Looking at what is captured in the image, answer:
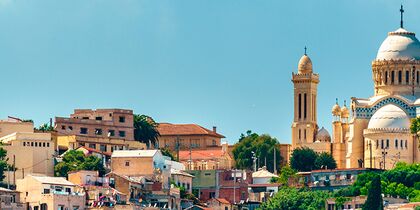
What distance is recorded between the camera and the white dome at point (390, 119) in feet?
577

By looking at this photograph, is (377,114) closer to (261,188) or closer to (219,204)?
(261,188)

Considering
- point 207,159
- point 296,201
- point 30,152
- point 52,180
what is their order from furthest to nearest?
point 207,159
point 296,201
point 30,152
point 52,180

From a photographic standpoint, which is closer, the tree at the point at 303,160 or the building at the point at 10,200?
the building at the point at 10,200

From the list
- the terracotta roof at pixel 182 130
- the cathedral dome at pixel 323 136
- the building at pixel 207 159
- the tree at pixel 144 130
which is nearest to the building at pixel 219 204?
the building at pixel 207 159

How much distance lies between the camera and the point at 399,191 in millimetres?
161375

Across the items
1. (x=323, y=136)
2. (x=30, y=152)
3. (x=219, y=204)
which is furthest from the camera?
(x=323, y=136)

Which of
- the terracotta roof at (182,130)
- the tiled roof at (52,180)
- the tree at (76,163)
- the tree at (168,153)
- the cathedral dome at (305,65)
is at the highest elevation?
the cathedral dome at (305,65)

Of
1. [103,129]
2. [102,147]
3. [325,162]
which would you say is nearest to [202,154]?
[325,162]

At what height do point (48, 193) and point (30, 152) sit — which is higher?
point (30, 152)

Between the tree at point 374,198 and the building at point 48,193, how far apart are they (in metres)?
16.2

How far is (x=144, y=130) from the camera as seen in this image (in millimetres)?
173500

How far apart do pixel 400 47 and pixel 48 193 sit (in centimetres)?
4098

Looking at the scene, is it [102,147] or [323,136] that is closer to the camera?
[102,147]

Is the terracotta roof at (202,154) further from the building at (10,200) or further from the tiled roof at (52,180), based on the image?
the building at (10,200)
